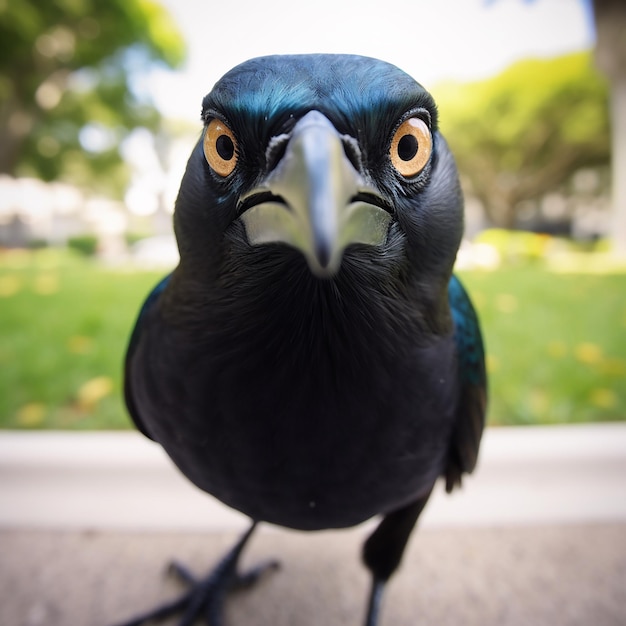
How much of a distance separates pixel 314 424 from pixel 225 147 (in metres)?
0.37

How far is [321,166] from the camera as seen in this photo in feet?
1.26

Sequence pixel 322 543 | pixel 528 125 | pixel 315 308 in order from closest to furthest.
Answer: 1. pixel 315 308
2. pixel 322 543
3. pixel 528 125

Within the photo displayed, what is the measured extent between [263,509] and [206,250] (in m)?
0.42

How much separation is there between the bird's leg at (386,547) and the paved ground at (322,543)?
4.4 inches

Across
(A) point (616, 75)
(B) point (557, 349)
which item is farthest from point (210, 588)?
(A) point (616, 75)

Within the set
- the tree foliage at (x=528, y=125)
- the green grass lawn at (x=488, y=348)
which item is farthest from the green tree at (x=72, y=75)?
the tree foliage at (x=528, y=125)

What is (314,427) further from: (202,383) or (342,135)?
(342,135)

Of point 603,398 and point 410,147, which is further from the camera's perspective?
point 603,398

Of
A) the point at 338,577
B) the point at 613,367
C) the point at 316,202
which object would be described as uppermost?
the point at 316,202

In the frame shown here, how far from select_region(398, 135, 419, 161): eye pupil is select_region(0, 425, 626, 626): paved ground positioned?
1096 mm

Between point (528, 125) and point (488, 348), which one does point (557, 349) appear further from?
point (528, 125)

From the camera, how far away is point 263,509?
74 cm

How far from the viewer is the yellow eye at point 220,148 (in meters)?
0.50

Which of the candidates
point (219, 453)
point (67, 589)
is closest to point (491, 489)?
point (219, 453)
